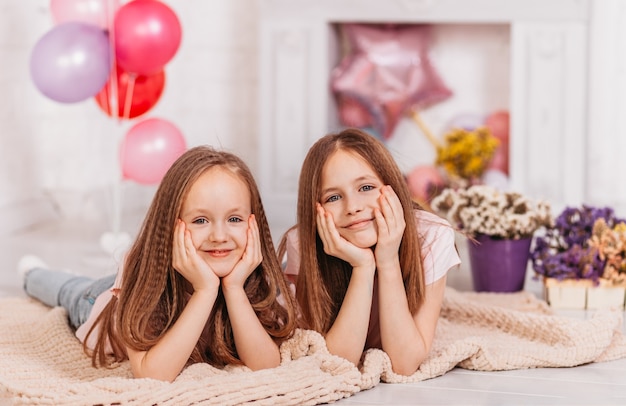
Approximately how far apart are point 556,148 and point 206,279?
2646 millimetres

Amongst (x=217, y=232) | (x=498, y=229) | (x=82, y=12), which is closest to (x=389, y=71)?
(x=82, y=12)

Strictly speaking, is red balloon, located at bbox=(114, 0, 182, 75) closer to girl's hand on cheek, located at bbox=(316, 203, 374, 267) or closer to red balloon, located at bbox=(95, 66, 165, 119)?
red balloon, located at bbox=(95, 66, 165, 119)

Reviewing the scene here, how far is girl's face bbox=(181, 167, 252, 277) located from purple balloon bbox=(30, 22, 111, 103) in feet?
5.02

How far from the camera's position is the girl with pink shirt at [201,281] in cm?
184

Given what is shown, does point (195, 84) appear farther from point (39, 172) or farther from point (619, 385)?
point (619, 385)

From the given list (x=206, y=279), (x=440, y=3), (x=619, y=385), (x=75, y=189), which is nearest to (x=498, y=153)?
(x=440, y=3)

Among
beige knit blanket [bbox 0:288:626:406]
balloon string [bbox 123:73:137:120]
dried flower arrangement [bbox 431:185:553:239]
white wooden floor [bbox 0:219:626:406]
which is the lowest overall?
white wooden floor [bbox 0:219:626:406]

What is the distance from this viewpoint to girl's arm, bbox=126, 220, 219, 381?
1826 mm

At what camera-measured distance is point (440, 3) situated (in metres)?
4.21

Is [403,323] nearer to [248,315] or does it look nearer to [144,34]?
[248,315]

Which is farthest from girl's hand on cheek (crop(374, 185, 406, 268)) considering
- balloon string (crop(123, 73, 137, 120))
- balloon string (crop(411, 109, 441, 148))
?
balloon string (crop(411, 109, 441, 148))

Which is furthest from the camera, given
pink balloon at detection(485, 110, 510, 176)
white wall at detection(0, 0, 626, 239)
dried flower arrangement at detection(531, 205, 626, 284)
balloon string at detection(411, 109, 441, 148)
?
balloon string at detection(411, 109, 441, 148)

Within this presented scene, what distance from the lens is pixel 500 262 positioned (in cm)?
289

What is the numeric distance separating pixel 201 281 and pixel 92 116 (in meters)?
2.91
